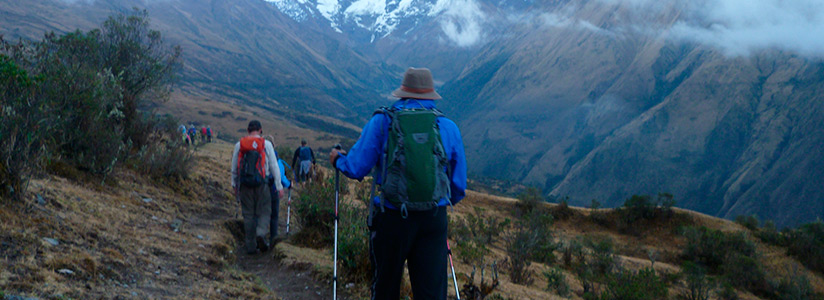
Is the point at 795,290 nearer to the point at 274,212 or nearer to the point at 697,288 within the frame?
the point at 697,288

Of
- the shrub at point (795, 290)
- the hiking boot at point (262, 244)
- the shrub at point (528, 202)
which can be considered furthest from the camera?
the shrub at point (528, 202)

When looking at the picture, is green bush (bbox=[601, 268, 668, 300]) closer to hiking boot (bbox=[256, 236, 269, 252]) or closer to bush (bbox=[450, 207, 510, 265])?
bush (bbox=[450, 207, 510, 265])

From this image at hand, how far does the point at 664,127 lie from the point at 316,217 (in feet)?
411

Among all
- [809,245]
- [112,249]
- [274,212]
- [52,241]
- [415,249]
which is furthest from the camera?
[809,245]

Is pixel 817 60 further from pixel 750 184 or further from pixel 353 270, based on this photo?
pixel 353 270

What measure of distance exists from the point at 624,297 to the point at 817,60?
439ft

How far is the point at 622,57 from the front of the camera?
6501 inches

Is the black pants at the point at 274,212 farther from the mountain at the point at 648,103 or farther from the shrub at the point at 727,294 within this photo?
the mountain at the point at 648,103

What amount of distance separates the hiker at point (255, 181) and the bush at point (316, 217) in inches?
19.2

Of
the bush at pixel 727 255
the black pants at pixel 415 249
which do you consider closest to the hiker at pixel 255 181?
the black pants at pixel 415 249

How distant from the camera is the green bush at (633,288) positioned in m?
9.66

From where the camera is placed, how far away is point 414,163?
3.18 meters

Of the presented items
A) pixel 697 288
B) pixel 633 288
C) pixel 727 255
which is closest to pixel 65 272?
pixel 633 288

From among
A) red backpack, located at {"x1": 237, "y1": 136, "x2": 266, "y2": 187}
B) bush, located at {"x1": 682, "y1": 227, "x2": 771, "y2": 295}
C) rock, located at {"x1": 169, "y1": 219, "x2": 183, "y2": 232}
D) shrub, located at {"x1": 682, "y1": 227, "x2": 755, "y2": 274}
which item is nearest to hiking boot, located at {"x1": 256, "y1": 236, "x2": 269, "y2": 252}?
red backpack, located at {"x1": 237, "y1": 136, "x2": 266, "y2": 187}
